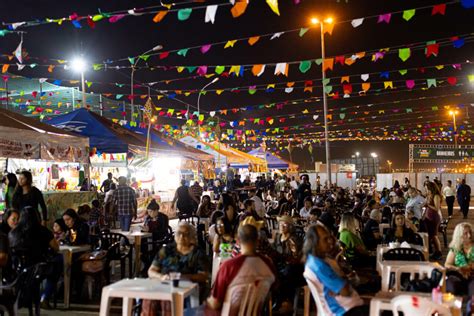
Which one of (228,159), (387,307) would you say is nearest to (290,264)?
(387,307)

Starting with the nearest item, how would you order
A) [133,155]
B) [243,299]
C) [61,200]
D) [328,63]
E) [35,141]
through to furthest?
[243,299] → [35,141] → [61,200] → [133,155] → [328,63]

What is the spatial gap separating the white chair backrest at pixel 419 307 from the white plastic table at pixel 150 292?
1.79m

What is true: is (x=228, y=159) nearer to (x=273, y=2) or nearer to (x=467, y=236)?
(x=273, y=2)

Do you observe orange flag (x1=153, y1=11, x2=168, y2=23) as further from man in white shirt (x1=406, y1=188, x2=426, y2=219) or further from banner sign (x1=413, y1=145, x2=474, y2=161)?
banner sign (x1=413, y1=145, x2=474, y2=161)

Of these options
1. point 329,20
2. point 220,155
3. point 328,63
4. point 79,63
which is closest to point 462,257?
point 329,20

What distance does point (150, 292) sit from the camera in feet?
13.1

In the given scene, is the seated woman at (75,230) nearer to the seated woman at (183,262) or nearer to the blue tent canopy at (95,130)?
the seated woman at (183,262)

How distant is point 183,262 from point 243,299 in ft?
3.63

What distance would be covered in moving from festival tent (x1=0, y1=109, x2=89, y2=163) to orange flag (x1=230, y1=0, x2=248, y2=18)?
4838mm

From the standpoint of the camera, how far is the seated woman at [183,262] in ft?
15.0

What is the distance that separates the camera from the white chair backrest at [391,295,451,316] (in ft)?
10.5

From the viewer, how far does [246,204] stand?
8883 millimetres

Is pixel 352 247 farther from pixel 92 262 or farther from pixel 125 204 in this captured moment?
pixel 125 204

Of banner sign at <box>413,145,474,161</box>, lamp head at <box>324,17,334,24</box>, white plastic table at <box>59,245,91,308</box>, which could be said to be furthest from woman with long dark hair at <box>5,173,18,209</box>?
banner sign at <box>413,145,474,161</box>
